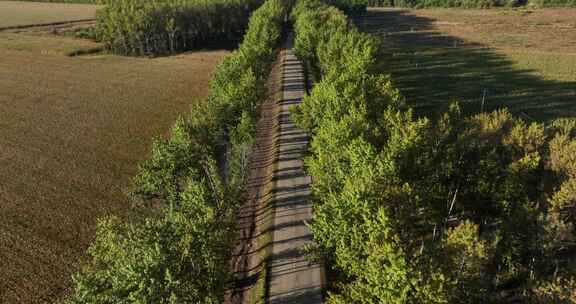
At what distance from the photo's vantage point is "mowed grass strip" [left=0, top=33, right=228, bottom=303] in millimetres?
30438

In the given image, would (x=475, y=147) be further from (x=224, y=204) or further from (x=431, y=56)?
(x=431, y=56)

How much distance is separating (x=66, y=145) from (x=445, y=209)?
48632 millimetres

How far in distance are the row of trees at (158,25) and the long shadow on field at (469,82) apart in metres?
63.7

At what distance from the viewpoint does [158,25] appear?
114 meters

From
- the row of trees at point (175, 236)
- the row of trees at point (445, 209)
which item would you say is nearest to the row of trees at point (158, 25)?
the row of trees at point (175, 236)

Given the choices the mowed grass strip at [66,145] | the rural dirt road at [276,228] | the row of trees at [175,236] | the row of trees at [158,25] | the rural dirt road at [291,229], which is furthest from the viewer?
the row of trees at [158,25]

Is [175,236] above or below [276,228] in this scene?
above

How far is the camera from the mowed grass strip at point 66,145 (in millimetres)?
30438

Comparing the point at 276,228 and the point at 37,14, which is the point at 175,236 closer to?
the point at 276,228

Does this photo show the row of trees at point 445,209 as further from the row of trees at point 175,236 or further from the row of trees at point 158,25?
the row of trees at point 158,25

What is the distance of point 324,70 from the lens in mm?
65750

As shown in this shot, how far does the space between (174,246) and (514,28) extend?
6848 inches

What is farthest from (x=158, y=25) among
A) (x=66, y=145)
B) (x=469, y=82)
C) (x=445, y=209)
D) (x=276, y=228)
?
(x=445, y=209)

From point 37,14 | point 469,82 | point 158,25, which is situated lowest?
point 469,82
